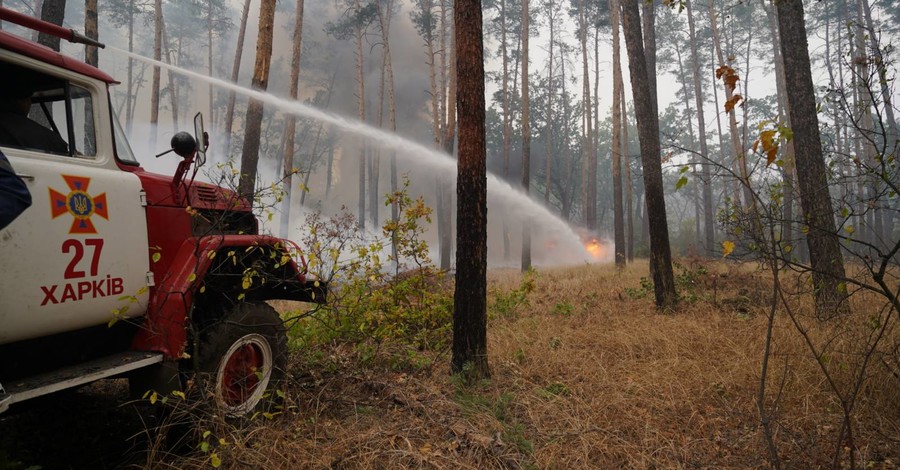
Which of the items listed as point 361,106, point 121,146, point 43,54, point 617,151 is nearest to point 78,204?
point 121,146

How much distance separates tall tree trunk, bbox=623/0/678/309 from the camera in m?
7.89

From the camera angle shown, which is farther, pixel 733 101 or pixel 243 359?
pixel 243 359

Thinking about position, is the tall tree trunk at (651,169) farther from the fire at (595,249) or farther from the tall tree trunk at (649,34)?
the fire at (595,249)

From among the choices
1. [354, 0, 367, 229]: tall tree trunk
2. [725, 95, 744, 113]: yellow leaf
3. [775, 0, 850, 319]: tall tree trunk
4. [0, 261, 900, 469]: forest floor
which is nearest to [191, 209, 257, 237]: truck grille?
[0, 261, 900, 469]: forest floor

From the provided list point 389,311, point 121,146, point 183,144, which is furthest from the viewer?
point 389,311

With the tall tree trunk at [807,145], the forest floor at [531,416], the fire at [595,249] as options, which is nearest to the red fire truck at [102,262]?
the forest floor at [531,416]

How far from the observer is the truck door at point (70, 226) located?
261cm

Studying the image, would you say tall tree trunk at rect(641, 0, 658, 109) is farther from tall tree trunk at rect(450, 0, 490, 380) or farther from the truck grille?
the truck grille

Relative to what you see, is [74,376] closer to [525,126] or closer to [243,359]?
[243,359]

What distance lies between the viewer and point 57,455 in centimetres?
319

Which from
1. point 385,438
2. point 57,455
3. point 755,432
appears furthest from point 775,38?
point 57,455

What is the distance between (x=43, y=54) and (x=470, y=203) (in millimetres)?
3293

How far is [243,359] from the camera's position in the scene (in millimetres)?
3877

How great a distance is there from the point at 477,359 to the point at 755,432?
2362mm
